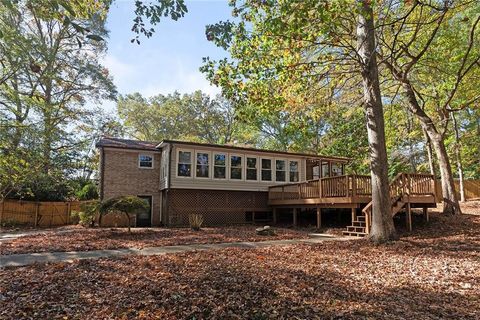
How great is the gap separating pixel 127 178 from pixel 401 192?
13443 millimetres

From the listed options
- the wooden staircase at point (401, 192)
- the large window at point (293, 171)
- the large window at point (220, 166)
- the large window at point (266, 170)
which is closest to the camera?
the wooden staircase at point (401, 192)

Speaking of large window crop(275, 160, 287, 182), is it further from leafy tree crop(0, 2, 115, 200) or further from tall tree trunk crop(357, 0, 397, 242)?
leafy tree crop(0, 2, 115, 200)

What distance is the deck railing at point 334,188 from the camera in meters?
12.4

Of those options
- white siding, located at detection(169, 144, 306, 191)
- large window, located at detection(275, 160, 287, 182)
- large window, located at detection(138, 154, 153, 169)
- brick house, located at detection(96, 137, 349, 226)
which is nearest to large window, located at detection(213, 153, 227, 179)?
brick house, located at detection(96, 137, 349, 226)

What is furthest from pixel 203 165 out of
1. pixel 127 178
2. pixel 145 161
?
pixel 127 178

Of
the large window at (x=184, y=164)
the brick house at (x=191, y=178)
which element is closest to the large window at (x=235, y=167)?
the brick house at (x=191, y=178)

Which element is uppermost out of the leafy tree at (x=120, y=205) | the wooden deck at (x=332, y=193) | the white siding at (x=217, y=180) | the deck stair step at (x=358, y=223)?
the white siding at (x=217, y=180)

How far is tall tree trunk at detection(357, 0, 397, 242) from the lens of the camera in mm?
9328

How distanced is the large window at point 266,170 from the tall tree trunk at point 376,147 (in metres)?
9.50

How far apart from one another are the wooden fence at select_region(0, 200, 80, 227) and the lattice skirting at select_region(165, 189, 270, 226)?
273 inches

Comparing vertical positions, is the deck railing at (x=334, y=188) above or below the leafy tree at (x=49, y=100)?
below

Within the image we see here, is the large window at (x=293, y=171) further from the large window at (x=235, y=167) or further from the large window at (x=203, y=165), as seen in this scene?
the large window at (x=203, y=165)

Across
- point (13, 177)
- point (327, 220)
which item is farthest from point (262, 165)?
point (13, 177)

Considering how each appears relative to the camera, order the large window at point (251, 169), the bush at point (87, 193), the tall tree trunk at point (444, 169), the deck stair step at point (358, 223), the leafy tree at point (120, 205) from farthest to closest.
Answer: the bush at point (87, 193)
the large window at point (251, 169)
the tall tree trunk at point (444, 169)
the deck stair step at point (358, 223)
the leafy tree at point (120, 205)
